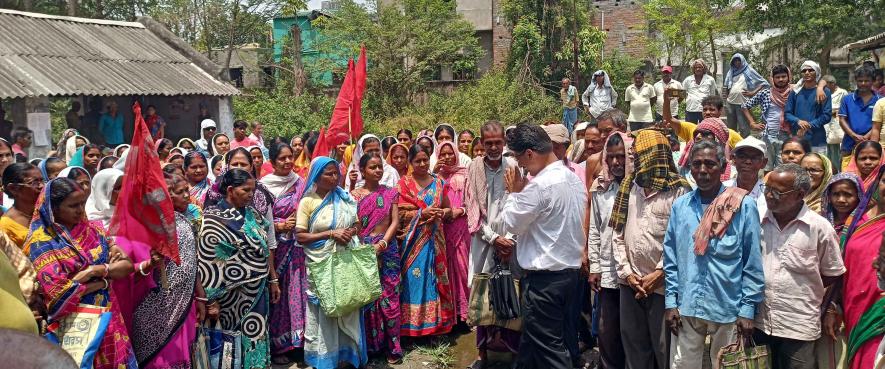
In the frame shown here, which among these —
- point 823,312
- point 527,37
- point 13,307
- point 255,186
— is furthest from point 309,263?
point 527,37

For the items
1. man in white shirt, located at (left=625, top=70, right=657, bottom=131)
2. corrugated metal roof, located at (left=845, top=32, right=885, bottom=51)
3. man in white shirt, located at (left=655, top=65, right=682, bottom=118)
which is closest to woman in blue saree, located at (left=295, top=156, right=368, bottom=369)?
man in white shirt, located at (left=655, top=65, right=682, bottom=118)

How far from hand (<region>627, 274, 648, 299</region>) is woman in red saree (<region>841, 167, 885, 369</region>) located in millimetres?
1011

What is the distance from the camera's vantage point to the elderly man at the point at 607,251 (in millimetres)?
4688

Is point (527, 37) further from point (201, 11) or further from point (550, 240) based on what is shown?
point (550, 240)

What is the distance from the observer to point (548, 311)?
4.57m

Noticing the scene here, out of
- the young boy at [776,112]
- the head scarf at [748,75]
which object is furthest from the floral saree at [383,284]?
the head scarf at [748,75]

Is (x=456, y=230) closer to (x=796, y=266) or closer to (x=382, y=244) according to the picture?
(x=382, y=244)

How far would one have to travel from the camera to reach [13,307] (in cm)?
253

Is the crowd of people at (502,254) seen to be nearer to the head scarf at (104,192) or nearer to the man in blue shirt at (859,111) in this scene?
the head scarf at (104,192)

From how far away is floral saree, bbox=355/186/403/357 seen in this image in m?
5.61

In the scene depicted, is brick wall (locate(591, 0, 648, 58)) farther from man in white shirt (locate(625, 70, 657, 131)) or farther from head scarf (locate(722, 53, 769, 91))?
head scarf (locate(722, 53, 769, 91))

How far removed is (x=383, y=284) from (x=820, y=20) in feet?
52.2

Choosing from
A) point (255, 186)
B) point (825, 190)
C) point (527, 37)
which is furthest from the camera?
point (527, 37)

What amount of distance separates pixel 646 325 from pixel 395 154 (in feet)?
9.01
